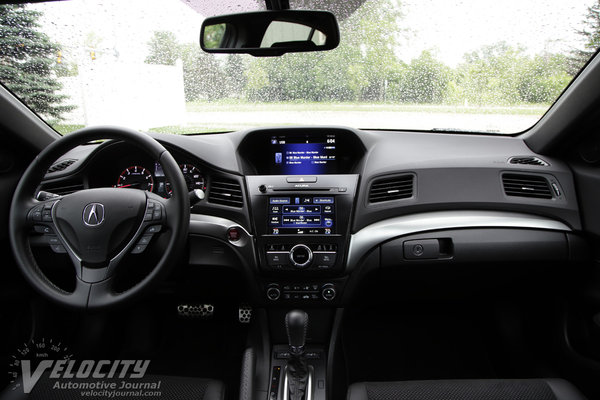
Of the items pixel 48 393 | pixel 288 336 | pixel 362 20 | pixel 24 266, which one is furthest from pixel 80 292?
pixel 362 20

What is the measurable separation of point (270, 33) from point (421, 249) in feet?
4.59

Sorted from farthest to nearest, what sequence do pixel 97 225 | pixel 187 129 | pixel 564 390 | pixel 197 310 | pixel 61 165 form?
1. pixel 197 310
2. pixel 187 129
3. pixel 61 165
4. pixel 564 390
5. pixel 97 225

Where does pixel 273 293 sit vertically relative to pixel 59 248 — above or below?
below

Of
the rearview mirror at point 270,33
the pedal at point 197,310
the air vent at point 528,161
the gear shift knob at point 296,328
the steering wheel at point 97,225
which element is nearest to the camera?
the steering wheel at point 97,225

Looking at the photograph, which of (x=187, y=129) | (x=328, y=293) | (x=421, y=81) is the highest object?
(x=421, y=81)

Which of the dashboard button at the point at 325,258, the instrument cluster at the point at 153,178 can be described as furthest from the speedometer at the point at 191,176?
the dashboard button at the point at 325,258

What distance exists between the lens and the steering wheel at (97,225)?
5.93 feet

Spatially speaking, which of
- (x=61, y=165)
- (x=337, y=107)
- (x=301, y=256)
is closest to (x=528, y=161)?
(x=337, y=107)

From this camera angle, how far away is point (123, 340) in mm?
2979

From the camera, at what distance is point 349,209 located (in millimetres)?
2453

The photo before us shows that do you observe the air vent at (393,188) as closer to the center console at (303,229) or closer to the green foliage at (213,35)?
the center console at (303,229)

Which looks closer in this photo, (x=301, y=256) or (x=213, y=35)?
(x=213, y=35)

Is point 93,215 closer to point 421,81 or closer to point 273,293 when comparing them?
point 273,293

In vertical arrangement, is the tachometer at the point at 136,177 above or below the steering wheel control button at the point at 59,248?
above
